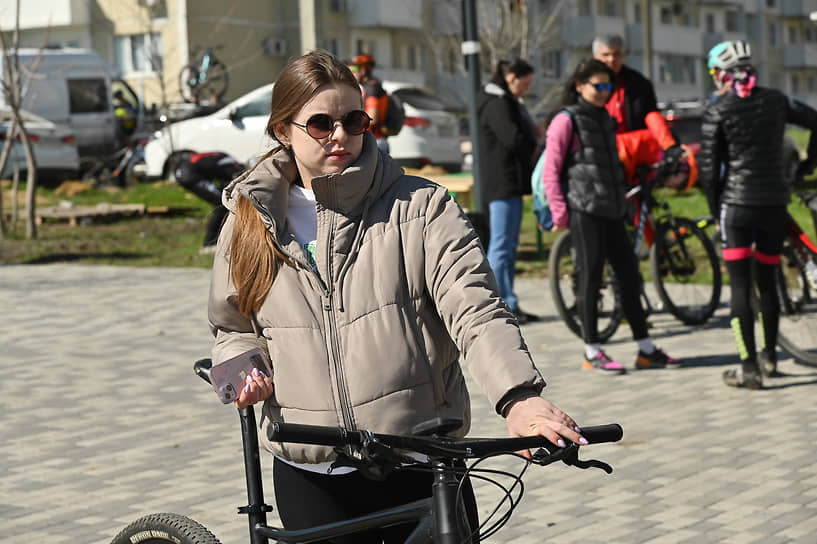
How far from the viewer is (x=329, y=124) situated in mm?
3264

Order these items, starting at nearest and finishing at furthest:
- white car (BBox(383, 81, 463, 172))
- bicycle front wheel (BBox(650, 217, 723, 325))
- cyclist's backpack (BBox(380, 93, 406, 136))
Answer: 1. bicycle front wheel (BBox(650, 217, 723, 325))
2. cyclist's backpack (BBox(380, 93, 406, 136))
3. white car (BBox(383, 81, 463, 172))

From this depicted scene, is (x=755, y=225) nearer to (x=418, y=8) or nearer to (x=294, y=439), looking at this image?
(x=294, y=439)

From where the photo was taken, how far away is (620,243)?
9.05 metres

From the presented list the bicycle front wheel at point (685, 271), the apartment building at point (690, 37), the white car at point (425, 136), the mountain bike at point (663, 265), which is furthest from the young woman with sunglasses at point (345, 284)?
the apartment building at point (690, 37)

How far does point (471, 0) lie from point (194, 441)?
18.7ft

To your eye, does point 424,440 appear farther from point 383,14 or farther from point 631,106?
point 383,14

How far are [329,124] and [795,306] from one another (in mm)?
6708

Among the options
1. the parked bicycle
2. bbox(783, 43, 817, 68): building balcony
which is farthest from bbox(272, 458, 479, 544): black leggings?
bbox(783, 43, 817, 68): building balcony

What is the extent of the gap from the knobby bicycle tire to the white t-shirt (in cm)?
79

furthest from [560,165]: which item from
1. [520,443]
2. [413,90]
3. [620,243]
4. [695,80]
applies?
[695,80]

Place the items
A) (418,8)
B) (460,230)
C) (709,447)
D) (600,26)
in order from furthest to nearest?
(600,26) < (418,8) < (709,447) < (460,230)

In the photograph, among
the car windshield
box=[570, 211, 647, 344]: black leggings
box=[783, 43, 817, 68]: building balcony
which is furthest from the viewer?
box=[783, 43, 817, 68]: building balcony

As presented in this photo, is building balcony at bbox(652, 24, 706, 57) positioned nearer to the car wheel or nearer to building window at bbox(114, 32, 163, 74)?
building window at bbox(114, 32, 163, 74)

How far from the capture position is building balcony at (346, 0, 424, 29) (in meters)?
55.2
